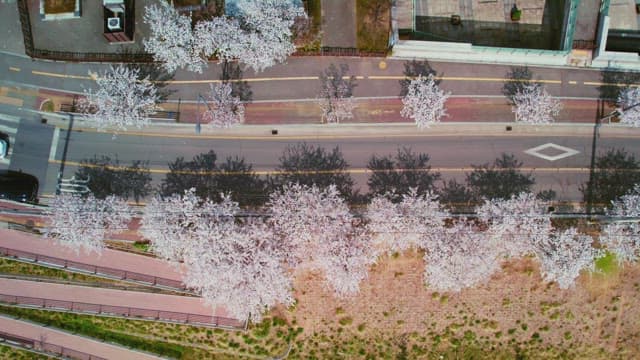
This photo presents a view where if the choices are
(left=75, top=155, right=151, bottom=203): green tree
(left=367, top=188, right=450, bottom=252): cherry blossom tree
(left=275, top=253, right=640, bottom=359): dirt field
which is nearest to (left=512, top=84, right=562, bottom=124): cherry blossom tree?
(left=367, top=188, right=450, bottom=252): cherry blossom tree

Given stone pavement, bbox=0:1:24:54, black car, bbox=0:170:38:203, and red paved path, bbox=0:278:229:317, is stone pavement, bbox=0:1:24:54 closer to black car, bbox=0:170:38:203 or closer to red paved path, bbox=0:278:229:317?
black car, bbox=0:170:38:203

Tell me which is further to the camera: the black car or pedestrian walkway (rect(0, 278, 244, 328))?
pedestrian walkway (rect(0, 278, 244, 328))

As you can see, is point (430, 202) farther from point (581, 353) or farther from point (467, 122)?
point (581, 353)

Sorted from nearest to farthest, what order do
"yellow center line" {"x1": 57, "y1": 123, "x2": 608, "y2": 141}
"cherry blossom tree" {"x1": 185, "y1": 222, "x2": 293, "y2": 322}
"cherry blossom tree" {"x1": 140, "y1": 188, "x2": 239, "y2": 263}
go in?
1. "cherry blossom tree" {"x1": 185, "y1": 222, "x2": 293, "y2": 322}
2. "cherry blossom tree" {"x1": 140, "y1": 188, "x2": 239, "y2": 263}
3. "yellow center line" {"x1": 57, "y1": 123, "x2": 608, "y2": 141}

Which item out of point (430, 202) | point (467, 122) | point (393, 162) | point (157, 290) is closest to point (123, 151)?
point (157, 290)

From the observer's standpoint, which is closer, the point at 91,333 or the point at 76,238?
the point at 76,238

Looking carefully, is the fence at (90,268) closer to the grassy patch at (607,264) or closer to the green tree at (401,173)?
the green tree at (401,173)

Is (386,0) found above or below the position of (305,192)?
above
